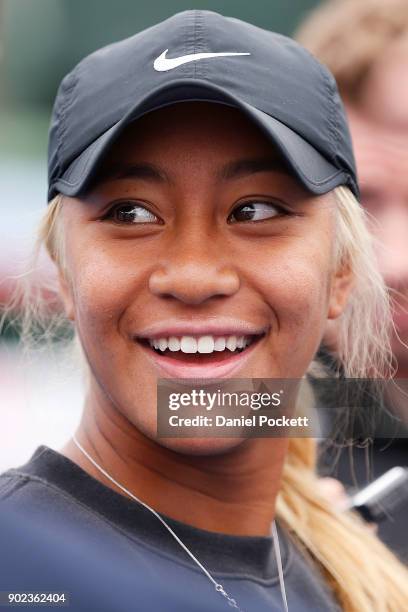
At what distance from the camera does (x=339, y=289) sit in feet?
3.69

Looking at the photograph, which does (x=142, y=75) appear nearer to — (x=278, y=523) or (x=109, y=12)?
(x=109, y=12)

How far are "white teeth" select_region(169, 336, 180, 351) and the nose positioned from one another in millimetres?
54

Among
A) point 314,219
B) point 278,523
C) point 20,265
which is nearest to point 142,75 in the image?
point 314,219

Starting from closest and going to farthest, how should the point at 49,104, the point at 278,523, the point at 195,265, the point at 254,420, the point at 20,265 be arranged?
1. the point at 195,265
2. the point at 254,420
3. the point at 278,523
4. the point at 20,265
5. the point at 49,104

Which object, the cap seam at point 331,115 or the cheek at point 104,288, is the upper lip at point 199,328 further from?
the cap seam at point 331,115

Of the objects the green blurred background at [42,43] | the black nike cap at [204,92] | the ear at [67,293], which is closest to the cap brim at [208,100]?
the black nike cap at [204,92]

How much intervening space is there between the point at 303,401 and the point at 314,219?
274 mm

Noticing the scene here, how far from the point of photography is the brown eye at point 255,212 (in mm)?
993

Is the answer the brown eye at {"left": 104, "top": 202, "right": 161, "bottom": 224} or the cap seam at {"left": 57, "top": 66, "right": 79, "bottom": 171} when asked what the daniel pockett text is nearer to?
the brown eye at {"left": 104, "top": 202, "right": 161, "bottom": 224}

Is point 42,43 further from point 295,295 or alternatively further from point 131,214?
point 295,295

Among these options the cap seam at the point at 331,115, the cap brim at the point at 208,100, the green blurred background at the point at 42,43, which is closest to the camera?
the cap brim at the point at 208,100

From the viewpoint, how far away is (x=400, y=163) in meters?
1.51

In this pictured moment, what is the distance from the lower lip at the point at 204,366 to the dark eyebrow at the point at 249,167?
0.18 meters

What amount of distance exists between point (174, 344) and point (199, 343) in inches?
1.1
